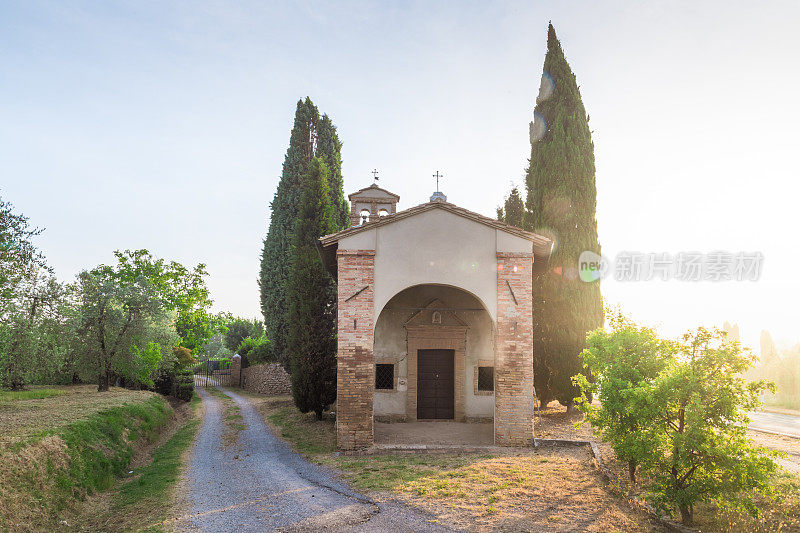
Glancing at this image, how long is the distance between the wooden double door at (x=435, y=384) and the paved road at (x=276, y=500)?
495cm

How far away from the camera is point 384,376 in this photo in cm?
1527

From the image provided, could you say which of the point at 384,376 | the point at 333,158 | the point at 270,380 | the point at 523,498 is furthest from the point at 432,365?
the point at 333,158

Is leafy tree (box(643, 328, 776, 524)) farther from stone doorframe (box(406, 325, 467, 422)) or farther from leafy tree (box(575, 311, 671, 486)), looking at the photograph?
stone doorframe (box(406, 325, 467, 422))

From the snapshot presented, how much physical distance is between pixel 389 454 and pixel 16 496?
22.3 feet

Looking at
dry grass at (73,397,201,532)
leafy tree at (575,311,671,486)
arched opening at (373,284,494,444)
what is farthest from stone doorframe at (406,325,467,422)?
leafy tree at (575,311,671,486)

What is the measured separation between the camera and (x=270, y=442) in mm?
13078

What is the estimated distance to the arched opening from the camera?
15.1 meters

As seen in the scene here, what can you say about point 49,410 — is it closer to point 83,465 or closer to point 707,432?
point 83,465

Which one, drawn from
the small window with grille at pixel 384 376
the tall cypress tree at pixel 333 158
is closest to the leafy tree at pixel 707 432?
the small window with grille at pixel 384 376

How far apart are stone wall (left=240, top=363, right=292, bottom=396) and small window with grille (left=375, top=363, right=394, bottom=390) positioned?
11.6 metres

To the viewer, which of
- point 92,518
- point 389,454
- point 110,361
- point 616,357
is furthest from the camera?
point 110,361

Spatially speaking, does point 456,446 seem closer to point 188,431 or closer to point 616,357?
point 616,357

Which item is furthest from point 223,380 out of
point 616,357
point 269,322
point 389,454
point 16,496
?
point 616,357

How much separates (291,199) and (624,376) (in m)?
22.7
